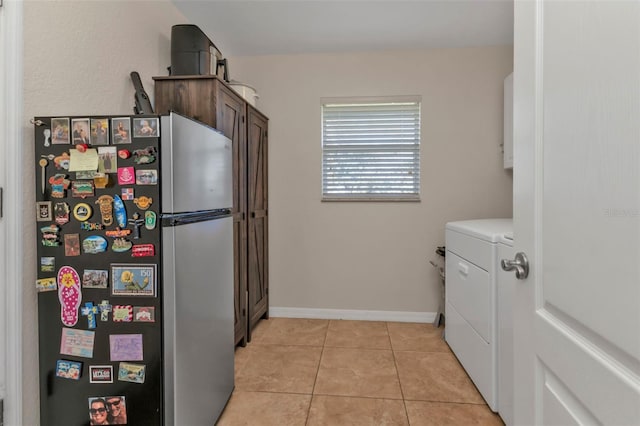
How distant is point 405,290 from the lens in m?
3.10

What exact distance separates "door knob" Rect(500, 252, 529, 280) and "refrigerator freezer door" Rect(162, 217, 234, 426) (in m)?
1.17

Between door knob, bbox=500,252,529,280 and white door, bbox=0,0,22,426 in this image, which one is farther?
white door, bbox=0,0,22,426

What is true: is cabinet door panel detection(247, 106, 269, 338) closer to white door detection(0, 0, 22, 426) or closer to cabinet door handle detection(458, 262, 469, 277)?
white door detection(0, 0, 22, 426)

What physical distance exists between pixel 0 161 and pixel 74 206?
0.34 meters

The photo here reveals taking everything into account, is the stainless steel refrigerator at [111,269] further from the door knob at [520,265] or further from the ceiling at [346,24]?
the ceiling at [346,24]

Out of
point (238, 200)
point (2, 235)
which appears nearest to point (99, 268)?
point (2, 235)

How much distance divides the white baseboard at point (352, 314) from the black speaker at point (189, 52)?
7.44 feet

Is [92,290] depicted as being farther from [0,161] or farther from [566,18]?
[566,18]

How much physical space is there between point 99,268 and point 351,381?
1621mm

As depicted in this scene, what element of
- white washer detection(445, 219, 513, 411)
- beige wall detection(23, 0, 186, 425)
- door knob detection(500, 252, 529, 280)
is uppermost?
beige wall detection(23, 0, 186, 425)

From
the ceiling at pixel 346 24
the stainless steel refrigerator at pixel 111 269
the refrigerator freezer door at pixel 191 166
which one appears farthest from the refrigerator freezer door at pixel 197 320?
the ceiling at pixel 346 24

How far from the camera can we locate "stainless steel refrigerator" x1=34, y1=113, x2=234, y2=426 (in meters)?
1.22

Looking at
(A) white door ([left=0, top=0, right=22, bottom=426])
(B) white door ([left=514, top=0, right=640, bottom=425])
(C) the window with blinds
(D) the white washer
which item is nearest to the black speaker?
(A) white door ([left=0, top=0, right=22, bottom=426])

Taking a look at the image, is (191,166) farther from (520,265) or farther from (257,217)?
(257,217)
